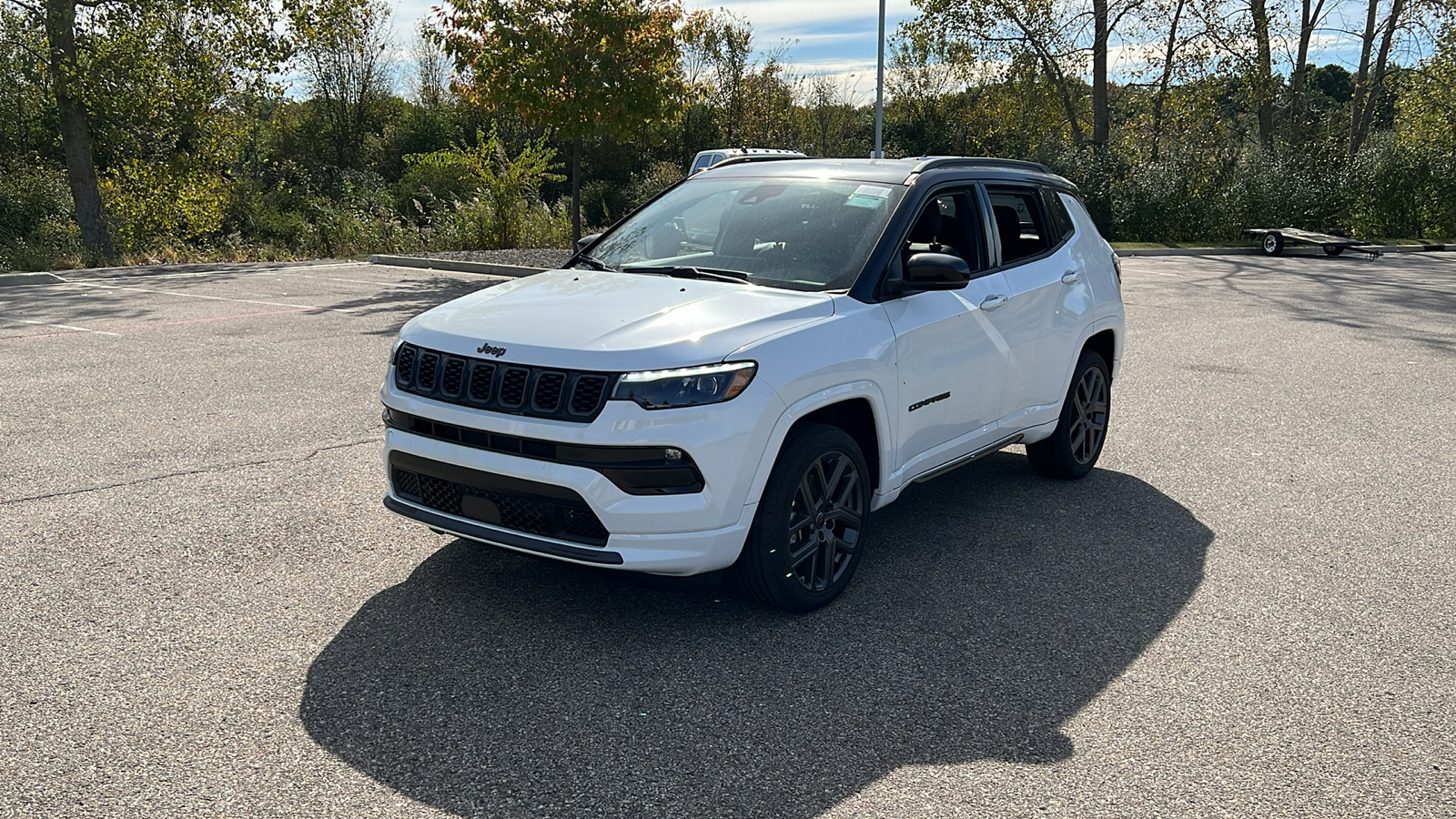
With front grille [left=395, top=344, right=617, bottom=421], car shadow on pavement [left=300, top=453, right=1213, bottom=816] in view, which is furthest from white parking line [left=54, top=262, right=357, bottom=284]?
front grille [left=395, top=344, right=617, bottom=421]

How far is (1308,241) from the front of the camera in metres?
26.7

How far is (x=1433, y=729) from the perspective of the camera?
3703 millimetres

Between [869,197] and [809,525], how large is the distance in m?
1.66

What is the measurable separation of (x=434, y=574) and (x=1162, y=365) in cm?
791

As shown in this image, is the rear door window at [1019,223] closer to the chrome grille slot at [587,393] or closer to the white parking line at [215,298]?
the chrome grille slot at [587,393]

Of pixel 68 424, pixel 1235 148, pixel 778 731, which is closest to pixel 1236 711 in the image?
pixel 778 731

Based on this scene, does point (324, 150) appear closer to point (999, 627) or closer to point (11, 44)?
point (11, 44)

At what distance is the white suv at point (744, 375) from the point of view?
3984 millimetres

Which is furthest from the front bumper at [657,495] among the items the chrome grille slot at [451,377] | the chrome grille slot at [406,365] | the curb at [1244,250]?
the curb at [1244,250]

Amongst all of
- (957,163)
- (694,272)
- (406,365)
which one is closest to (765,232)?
(694,272)

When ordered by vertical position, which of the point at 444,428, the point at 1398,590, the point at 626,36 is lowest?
the point at 1398,590

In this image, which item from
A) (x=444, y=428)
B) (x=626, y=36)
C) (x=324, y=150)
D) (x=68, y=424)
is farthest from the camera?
(x=324, y=150)

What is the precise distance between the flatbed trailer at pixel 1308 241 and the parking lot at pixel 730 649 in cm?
2130

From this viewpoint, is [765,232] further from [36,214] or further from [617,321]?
[36,214]
